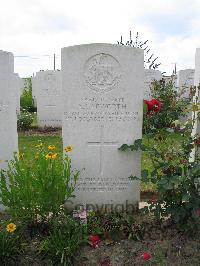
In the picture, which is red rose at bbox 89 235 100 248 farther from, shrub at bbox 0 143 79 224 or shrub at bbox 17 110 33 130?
shrub at bbox 17 110 33 130

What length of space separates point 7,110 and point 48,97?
6.24m

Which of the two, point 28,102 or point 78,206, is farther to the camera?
point 28,102

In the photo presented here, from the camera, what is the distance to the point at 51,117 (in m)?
10.1

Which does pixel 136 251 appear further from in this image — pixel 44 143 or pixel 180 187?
pixel 44 143

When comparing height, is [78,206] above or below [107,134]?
below

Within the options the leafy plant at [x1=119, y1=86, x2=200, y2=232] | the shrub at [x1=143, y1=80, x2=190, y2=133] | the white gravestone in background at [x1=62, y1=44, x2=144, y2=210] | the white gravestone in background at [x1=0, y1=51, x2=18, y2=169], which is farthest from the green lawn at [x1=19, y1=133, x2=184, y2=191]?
the leafy plant at [x1=119, y1=86, x2=200, y2=232]

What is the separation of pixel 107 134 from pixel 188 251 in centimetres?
145

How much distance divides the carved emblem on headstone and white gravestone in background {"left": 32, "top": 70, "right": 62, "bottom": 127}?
6.24 metres

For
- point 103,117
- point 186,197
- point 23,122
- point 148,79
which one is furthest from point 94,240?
point 148,79

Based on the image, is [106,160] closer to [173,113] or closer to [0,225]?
[0,225]

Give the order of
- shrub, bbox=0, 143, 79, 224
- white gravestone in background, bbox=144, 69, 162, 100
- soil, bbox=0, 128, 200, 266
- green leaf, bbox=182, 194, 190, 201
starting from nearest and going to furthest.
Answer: green leaf, bbox=182, 194, 190, 201
soil, bbox=0, 128, 200, 266
shrub, bbox=0, 143, 79, 224
white gravestone in background, bbox=144, 69, 162, 100

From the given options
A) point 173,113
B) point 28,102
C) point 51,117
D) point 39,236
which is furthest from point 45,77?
point 39,236

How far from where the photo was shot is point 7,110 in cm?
377

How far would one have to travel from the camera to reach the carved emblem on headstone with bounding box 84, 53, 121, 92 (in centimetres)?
348
